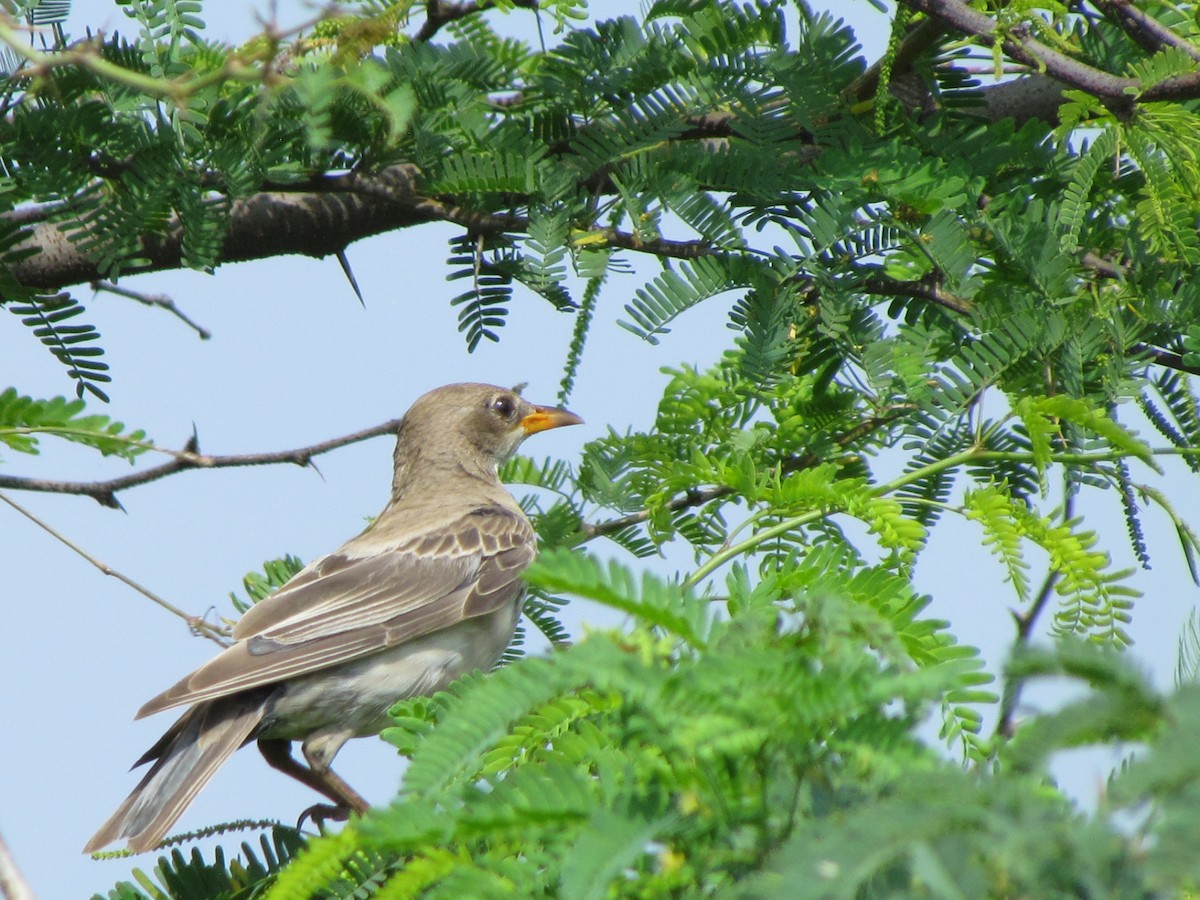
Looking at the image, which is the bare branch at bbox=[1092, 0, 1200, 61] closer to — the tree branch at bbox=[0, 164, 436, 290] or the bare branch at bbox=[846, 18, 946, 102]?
the bare branch at bbox=[846, 18, 946, 102]

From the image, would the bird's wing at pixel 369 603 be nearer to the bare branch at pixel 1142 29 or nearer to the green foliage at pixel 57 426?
the green foliage at pixel 57 426

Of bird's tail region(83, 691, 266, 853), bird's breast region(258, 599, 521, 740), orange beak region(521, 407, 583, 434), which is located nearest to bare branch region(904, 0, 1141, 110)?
bird's breast region(258, 599, 521, 740)

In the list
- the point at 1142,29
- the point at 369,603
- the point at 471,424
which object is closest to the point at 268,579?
the point at 369,603

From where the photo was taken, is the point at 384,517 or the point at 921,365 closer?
the point at 921,365

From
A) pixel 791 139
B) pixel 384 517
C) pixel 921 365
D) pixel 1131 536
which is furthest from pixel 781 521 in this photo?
pixel 384 517

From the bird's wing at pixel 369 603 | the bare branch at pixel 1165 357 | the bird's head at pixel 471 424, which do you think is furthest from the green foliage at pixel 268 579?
the bare branch at pixel 1165 357

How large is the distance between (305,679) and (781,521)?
261cm

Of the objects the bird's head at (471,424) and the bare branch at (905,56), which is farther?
the bird's head at (471,424)

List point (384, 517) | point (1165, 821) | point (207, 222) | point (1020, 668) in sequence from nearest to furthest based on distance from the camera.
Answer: point (1165, 821)
point (1020, 668)
point (207, 222)
point (384, 517)

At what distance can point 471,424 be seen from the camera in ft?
24.4

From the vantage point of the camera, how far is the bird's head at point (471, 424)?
7.38 meters

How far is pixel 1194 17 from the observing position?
368 cm

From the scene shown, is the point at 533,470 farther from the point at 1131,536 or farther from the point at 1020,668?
the point at 1020,668

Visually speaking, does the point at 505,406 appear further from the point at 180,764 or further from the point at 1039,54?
the point at 1039,54
